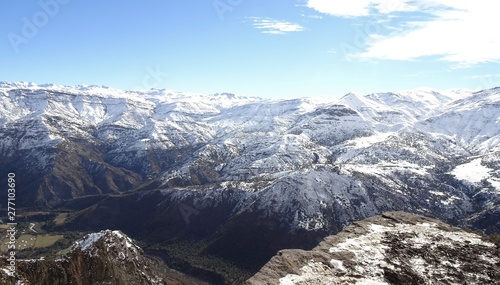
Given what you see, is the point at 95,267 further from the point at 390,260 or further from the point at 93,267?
the point at 390,260

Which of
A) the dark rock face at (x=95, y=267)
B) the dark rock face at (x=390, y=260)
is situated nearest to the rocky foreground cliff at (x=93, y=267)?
the dark rock face at (x=95, y=267)

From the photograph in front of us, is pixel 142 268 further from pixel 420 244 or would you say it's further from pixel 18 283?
pixel 420 244

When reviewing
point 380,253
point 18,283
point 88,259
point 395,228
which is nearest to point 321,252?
point 380,253

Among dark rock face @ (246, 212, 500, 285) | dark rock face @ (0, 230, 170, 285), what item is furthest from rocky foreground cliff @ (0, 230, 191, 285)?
dark rock face @ (246, 212, 500, 285)

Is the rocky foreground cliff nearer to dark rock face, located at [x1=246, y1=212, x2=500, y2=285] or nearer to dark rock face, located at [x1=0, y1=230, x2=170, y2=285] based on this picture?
dark rock face, located at [x1=0, y1=230, x2=170, y2=285]

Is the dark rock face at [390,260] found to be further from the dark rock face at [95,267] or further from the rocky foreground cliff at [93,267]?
the dark rock face at [95,267]

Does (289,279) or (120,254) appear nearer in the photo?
(289,279)
